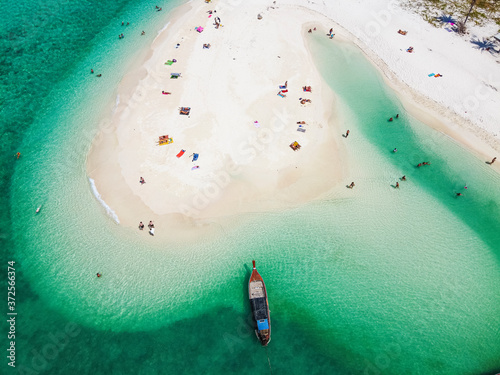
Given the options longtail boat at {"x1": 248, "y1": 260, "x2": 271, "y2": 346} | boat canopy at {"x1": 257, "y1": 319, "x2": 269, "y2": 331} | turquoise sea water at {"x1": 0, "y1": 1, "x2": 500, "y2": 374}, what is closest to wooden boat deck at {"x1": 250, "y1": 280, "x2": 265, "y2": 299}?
longtail boat at {"x1": 248, "y1": 260, "x2": 271, "y2": 346}

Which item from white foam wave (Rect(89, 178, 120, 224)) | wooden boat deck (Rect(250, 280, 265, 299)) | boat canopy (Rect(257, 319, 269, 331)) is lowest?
white foam wave (Rect(89, 178, 120, 224))

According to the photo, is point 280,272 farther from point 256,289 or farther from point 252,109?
point 252,109

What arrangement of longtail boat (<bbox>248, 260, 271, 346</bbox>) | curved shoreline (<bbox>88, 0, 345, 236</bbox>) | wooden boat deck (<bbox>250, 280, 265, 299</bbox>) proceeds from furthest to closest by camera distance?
1. curved shoreline (<bbox>88, 0, 345, 236</bbox>)
2. wooden boat deck (<bbox>250, 280, 265, 299</bbox>)
3. longtail boat (<bbox>248, 260, 271, 346</bbox>)

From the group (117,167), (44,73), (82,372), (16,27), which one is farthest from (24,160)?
(16,27)

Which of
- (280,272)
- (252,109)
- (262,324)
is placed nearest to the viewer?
(262,324)

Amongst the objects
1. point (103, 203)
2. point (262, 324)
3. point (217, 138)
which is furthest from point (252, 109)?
point (262, 324)

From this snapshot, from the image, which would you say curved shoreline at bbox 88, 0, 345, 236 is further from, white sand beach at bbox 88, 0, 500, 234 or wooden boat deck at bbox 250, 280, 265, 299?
wooden boat deck at bbox 250, 280, 265, 299

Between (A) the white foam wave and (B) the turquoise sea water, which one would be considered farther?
(A) the white foam wave

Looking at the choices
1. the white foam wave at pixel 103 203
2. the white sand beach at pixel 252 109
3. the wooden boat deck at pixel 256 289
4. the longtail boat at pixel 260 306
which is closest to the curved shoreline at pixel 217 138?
the white sand beach at pixel 252 109
